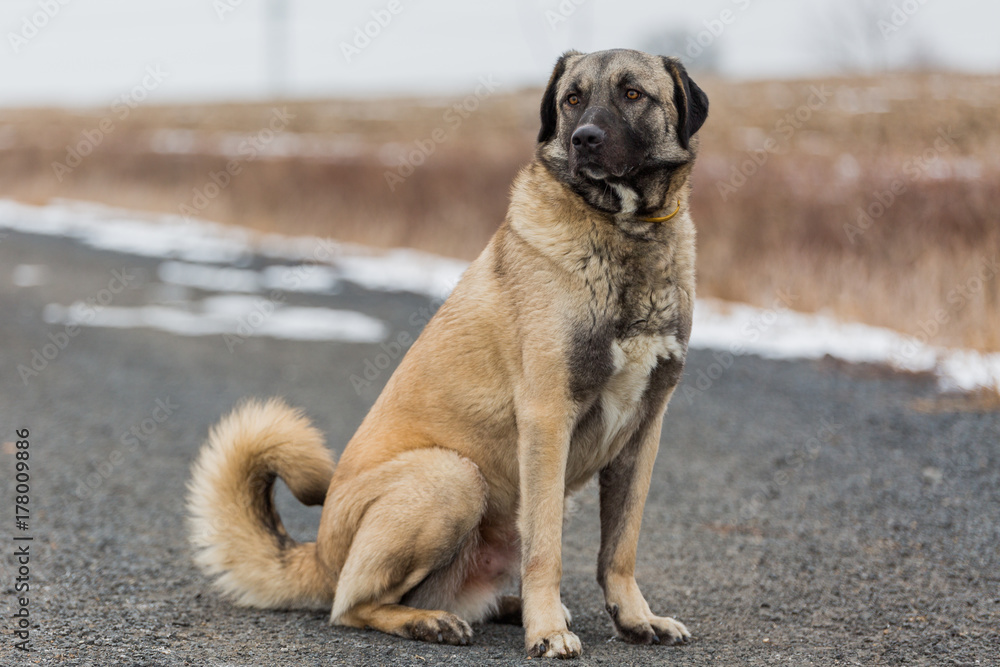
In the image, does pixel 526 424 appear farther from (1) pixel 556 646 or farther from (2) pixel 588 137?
(2) pixel 588 137

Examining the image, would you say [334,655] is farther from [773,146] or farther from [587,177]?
[773,146]

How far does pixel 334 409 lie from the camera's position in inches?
256

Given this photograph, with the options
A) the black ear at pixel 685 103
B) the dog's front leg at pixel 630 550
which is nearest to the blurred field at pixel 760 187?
the black ear at pixel 685 103

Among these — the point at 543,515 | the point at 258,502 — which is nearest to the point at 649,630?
the point at 543,515

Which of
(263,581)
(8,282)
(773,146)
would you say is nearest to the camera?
(263,581)

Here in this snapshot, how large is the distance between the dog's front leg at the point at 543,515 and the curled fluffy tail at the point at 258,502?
2.72ft

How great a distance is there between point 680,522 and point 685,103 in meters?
2.22

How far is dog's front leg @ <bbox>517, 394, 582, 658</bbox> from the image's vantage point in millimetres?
2844

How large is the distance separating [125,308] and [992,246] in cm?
891

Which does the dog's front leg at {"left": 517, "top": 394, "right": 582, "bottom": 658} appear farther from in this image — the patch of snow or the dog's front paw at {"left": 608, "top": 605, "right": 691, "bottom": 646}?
the patch of snow

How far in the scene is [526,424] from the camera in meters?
2.87

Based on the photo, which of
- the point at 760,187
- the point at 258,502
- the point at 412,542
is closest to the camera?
the point at 412,542

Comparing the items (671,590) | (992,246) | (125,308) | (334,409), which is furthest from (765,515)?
(125,308)

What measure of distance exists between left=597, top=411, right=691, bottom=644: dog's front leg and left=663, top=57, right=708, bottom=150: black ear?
1.02 meters
